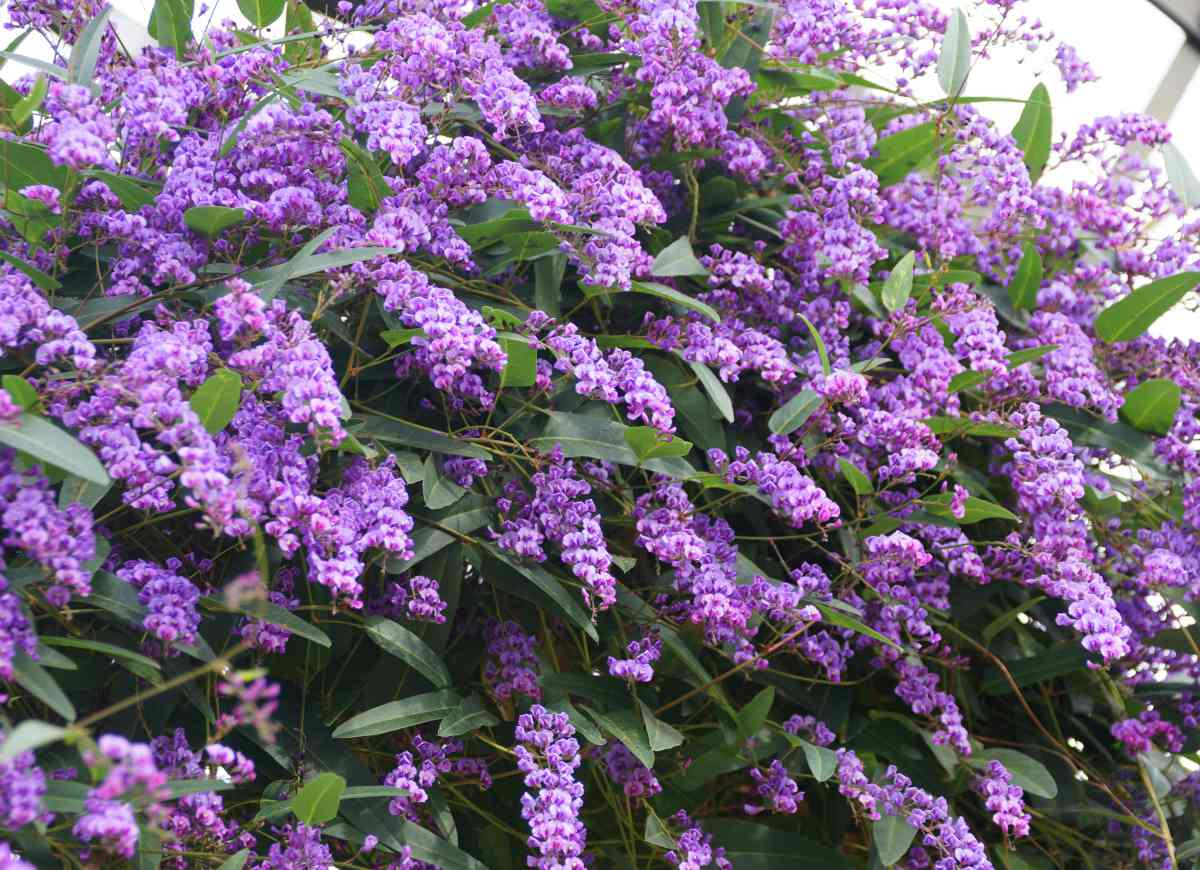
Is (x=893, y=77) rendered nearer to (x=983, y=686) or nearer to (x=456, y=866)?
(x=983, y=686)

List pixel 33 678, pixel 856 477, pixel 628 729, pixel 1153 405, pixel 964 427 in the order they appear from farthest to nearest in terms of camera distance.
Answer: pixel 1153 405 → pixel 964 427 → pixel 856 477 → pixel 628 729 → pixel 33 678

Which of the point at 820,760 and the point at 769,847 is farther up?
the point at 820,760

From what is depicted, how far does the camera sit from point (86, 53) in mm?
989

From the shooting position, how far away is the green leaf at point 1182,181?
154 cm

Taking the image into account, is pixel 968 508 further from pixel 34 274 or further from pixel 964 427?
pixel 34 274

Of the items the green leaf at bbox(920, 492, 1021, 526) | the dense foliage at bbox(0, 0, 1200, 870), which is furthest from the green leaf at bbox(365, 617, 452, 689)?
the green leaf at bbox(920, 492, 1021, 526)

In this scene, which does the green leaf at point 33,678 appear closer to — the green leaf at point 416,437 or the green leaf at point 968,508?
the green leaf at point 416,437

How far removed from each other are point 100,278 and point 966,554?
78cm

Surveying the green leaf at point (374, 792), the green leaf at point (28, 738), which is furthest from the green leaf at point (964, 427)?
the green leaf at point (28, 738)

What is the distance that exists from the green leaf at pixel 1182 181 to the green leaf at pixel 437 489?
106 centimetres

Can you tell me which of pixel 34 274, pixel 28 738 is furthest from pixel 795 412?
pixel 28 738

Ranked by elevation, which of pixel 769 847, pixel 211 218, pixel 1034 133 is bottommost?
pixel 769 847

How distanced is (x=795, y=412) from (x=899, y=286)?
20 cm

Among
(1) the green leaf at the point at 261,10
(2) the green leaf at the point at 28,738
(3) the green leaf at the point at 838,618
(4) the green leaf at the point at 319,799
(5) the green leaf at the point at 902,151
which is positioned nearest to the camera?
(2) the green leaf at the point at 28,738
